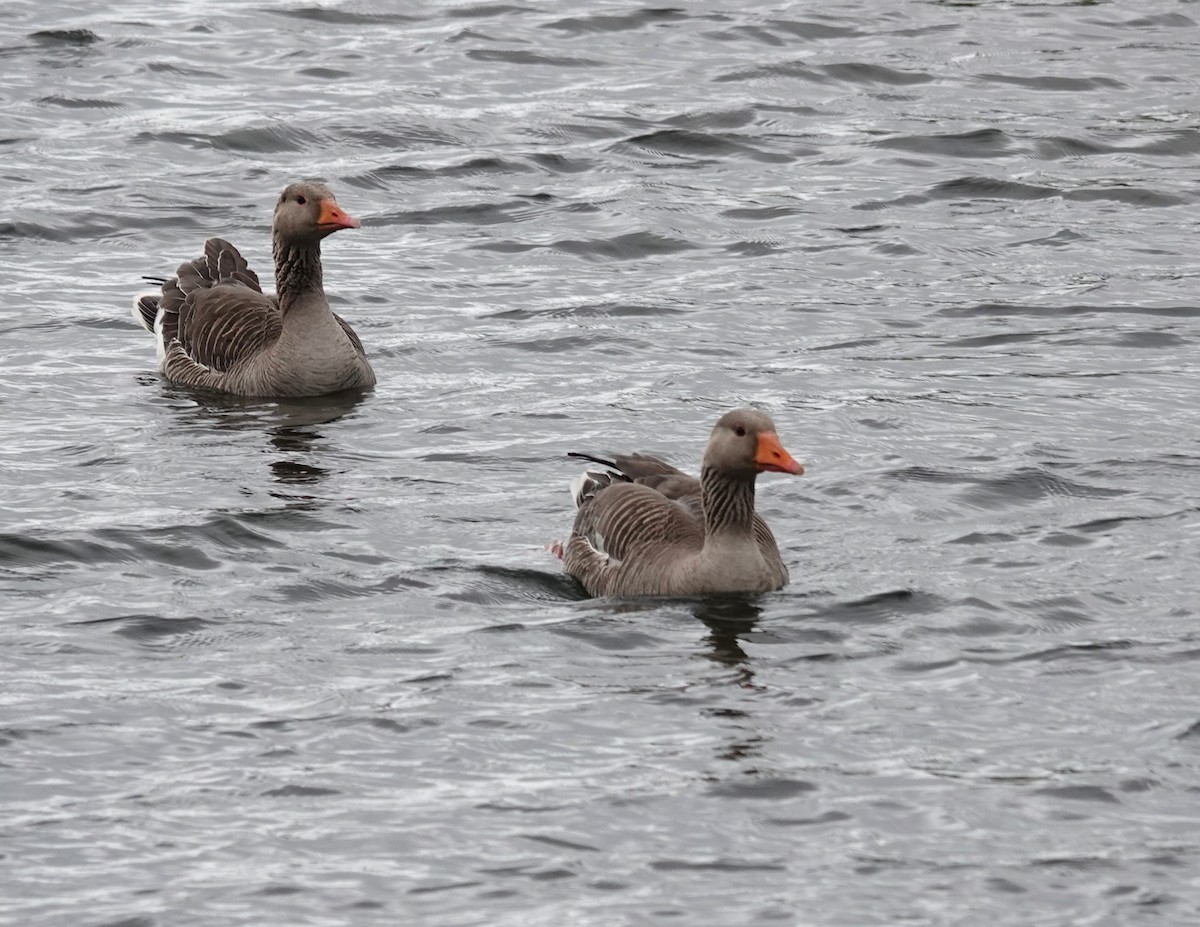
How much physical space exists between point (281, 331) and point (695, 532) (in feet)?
18.6

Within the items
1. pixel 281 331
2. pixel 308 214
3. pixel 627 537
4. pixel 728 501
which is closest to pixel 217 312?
pixel 281 331

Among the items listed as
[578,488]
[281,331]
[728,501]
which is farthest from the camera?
[281,331]

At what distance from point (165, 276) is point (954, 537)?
9.33 m

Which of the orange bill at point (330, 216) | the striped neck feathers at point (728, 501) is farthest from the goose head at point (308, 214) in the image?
the striped neck feathers at point (728, 501)

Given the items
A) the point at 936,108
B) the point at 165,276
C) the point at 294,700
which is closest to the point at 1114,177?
the point at 936,108

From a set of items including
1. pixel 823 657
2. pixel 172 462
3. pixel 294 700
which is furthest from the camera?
pixel 172 462

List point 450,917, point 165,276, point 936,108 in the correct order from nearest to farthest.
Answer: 1. point 450,917
2. point 165,276
3. point 936,108

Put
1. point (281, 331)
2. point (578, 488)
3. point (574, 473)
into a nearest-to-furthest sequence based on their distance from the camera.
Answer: point (578, 488) < point (574, 473) < point (281, 331)

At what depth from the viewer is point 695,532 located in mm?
12836

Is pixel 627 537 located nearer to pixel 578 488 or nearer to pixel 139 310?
pixel 578 488

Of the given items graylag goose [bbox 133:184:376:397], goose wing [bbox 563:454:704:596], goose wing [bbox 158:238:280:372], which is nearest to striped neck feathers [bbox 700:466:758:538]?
goose wing [bbox 563:454:704:596]

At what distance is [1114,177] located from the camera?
75.5 feet

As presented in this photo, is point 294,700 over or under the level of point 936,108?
under

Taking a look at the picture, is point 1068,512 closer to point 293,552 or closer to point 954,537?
point 954,537
